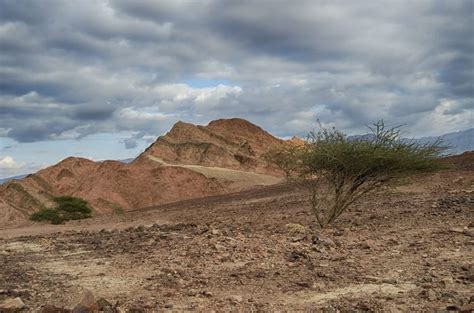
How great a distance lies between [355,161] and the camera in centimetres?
1509

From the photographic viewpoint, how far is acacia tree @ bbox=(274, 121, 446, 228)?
15.1 m

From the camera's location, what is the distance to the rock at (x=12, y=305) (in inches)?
287

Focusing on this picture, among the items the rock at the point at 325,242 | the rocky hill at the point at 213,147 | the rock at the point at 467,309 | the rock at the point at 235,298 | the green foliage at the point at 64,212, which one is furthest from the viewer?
the rocky hill at the point at 213,147

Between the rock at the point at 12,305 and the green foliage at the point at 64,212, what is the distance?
3077 centimetres

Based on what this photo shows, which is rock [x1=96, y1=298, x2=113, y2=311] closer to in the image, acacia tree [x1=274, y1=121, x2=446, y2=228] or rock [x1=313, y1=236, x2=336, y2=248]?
rock [x1=313, y1=236, x2=336, y2=248]

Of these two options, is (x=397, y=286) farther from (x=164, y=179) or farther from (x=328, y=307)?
(x=164, y=179)

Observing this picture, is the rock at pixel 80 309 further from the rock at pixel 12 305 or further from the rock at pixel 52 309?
the rock at pixel 12 305

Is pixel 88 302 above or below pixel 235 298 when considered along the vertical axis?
above

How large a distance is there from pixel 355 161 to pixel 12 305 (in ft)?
33.3

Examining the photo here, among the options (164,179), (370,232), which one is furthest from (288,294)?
(164,179)

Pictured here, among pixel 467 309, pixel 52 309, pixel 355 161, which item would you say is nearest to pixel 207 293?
pixel 52 309

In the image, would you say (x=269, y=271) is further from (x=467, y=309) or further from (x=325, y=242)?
(x=467, y=309)

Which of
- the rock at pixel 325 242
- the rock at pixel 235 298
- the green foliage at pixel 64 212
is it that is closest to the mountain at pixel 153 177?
the green foliage at pixel 64 212

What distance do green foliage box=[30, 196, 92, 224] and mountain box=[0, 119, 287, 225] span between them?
13.3 m
